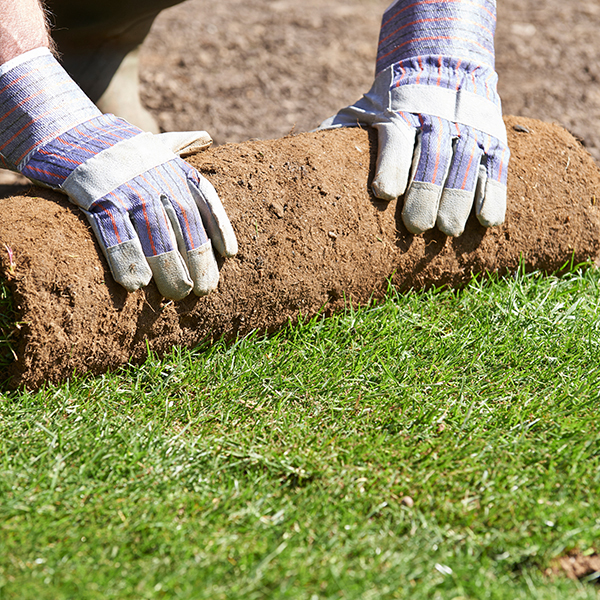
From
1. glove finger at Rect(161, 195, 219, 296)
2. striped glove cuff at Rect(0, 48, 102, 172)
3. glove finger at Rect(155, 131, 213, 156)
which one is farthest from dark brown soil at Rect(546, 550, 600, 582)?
striped glove cuff at Rect(0, 48, 102, 172)

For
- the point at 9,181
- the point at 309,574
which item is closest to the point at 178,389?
the point at 309,574

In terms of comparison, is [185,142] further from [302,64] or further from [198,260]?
[302,64]

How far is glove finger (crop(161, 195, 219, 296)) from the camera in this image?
2.08 metres

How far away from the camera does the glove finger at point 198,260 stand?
2078 mm

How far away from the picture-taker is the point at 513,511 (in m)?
1.64

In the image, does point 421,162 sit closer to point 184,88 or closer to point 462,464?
point 462,464

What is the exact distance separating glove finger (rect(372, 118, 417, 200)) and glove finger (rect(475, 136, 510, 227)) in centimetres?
33

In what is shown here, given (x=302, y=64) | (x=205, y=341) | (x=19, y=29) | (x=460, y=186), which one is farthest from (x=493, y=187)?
(x=302, y=64)

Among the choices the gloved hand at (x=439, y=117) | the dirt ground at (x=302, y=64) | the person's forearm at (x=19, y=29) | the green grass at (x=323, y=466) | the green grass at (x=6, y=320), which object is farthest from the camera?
the dirt ground at (x=302, y=64)

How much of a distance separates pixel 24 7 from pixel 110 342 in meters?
1.27

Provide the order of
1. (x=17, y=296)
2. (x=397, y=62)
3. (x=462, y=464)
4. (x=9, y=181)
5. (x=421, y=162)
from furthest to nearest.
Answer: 1. (x=9, y=181)
2. (x=397, y=62)
3. (x=421, y=162)
4. (x=17, y=296)
5. (x=462, y=464)

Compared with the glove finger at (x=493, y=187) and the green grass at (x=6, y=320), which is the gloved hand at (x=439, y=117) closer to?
the glove finger at (x=493, y=187)

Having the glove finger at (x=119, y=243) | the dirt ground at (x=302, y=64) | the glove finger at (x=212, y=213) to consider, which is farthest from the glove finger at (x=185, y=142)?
the dirt ground at (x=302, y=64)

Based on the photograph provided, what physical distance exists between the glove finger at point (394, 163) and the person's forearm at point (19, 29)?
1335 millimetres
